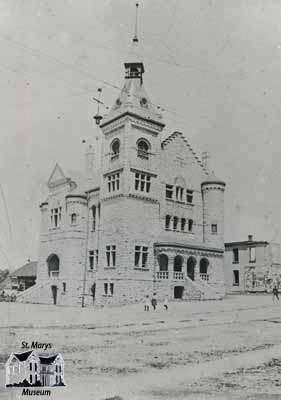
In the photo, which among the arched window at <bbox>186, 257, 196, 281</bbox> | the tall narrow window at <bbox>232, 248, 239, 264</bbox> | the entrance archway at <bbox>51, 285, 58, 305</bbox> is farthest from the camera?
the tall narrow window at <bbox>232, 248, 239, 264</bbox>

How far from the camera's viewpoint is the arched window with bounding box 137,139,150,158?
3616cm

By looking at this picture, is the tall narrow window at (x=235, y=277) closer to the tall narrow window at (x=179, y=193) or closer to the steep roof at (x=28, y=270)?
the tall narrow window at (x=179, y=193)

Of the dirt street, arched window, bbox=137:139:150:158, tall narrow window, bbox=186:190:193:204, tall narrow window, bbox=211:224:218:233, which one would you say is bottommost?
the dirt street

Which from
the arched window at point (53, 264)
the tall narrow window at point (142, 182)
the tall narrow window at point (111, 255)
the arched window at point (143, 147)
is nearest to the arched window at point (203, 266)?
the tall narrow window at point (142, 182)

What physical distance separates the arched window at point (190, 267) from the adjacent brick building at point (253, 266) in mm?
13021

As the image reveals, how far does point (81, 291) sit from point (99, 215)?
23.0ft

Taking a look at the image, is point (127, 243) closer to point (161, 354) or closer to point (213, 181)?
point (213, 181)

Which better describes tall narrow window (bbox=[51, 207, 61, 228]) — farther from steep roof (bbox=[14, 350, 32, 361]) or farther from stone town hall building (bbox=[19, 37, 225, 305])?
steep roof (bbox=[14, 350, 32, 361])

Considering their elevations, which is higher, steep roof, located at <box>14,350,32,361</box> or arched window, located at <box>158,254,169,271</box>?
arched window, located at <box>158,254,169,271</box>

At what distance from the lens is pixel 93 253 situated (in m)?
38.8

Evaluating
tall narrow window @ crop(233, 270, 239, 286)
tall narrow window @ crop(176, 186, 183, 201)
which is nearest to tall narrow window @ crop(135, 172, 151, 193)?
tall narrow window @ crop(176, 186, 183, 201)

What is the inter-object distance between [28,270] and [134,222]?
84.4ft

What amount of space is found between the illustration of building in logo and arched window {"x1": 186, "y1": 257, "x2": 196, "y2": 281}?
27.5 m

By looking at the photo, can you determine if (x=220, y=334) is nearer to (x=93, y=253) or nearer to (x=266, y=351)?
(x=266, y=351)
